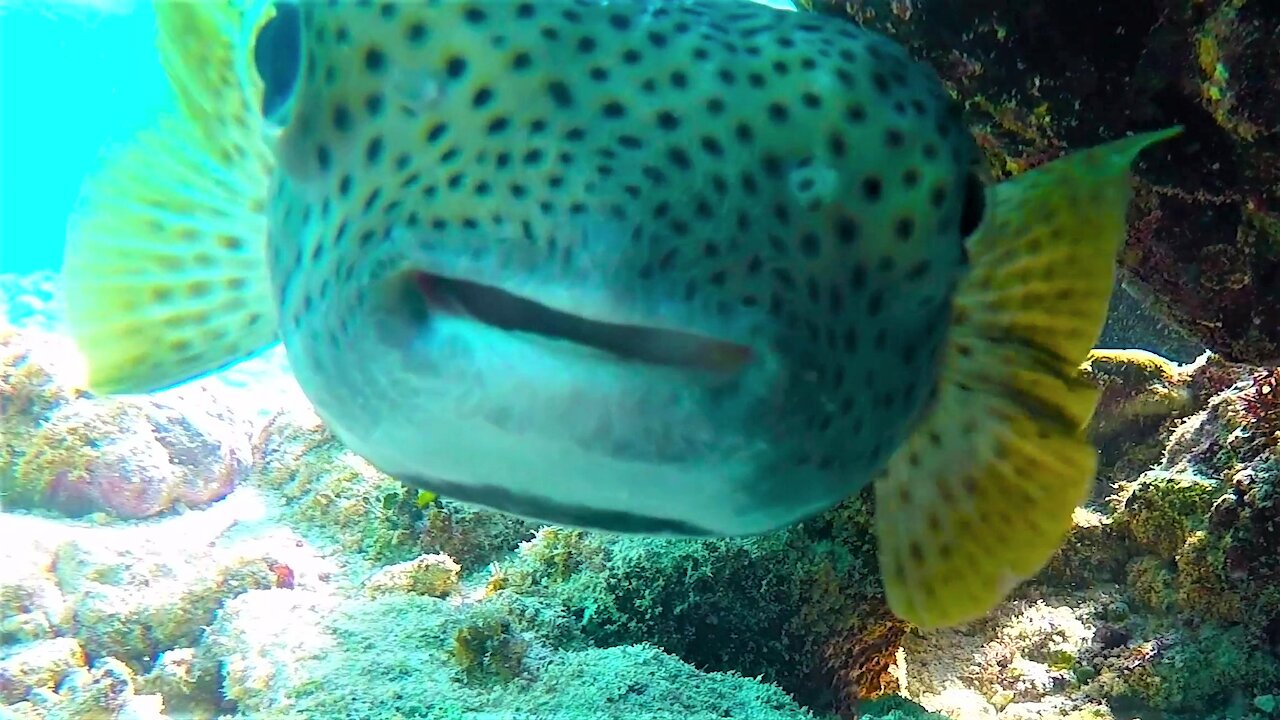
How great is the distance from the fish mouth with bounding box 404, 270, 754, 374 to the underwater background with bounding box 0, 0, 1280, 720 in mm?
1426

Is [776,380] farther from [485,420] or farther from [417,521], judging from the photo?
[417,521]

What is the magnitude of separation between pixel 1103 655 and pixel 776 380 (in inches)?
177

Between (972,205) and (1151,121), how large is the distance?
1773 mm

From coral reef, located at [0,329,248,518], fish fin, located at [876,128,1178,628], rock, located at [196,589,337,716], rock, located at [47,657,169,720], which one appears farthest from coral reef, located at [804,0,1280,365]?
coral reef, located at [0,329,248,518]

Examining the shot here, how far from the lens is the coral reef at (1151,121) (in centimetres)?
265

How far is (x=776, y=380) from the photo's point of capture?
1093 millimetres

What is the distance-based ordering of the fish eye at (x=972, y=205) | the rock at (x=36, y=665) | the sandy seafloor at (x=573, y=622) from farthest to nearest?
the rock at (x=36, y=665) → the sandy seafloor at (x=573, y=622) → the fish eye at (x=972, y=205)

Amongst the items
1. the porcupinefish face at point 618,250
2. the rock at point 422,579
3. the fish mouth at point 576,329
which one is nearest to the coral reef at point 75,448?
the rock at point 422,579

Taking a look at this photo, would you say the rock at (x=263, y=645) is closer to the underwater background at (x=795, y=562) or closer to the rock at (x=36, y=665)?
the underwater background at (x=795, y=562)

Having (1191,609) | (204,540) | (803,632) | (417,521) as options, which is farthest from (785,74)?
(204,540)

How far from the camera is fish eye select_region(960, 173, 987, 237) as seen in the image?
1534mm

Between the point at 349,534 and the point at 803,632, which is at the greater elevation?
the point at 349,534

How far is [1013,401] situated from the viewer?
1.91 m

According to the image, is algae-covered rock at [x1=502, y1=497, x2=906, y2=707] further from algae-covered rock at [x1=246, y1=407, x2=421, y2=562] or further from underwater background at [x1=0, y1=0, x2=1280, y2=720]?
algae-covered rock at [x1=246, y1=407, x2=421, y2=562]
